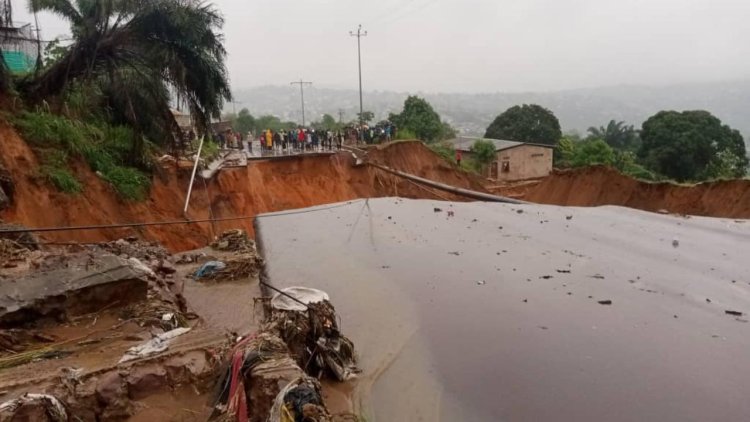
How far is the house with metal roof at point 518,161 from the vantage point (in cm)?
3581

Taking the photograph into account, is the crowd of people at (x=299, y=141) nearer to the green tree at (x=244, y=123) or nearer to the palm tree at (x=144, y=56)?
the palm tree at (x=144, y=56)

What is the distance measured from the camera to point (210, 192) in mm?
18422

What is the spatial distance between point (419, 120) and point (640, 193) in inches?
943

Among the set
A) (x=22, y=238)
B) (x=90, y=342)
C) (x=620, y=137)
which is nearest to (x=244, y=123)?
(x=620, y=137)

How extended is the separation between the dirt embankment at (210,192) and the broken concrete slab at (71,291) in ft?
19.3

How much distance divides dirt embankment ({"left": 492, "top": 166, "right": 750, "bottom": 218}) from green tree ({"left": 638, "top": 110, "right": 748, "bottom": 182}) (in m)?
11.9

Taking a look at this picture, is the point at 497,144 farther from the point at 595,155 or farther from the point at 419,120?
the point at 595,155

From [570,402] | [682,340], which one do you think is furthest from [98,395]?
[682,340]

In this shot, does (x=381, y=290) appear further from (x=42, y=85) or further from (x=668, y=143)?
(x=668, y=143)

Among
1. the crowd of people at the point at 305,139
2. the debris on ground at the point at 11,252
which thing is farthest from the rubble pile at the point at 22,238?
the crowd of people at the point at 305,139

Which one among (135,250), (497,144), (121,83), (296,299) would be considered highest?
(121,83)

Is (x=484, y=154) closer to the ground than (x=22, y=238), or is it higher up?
closer to the ground

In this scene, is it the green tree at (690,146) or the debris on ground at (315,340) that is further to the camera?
the green tree at (690,146)

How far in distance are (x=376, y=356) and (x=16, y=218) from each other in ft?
29.7
